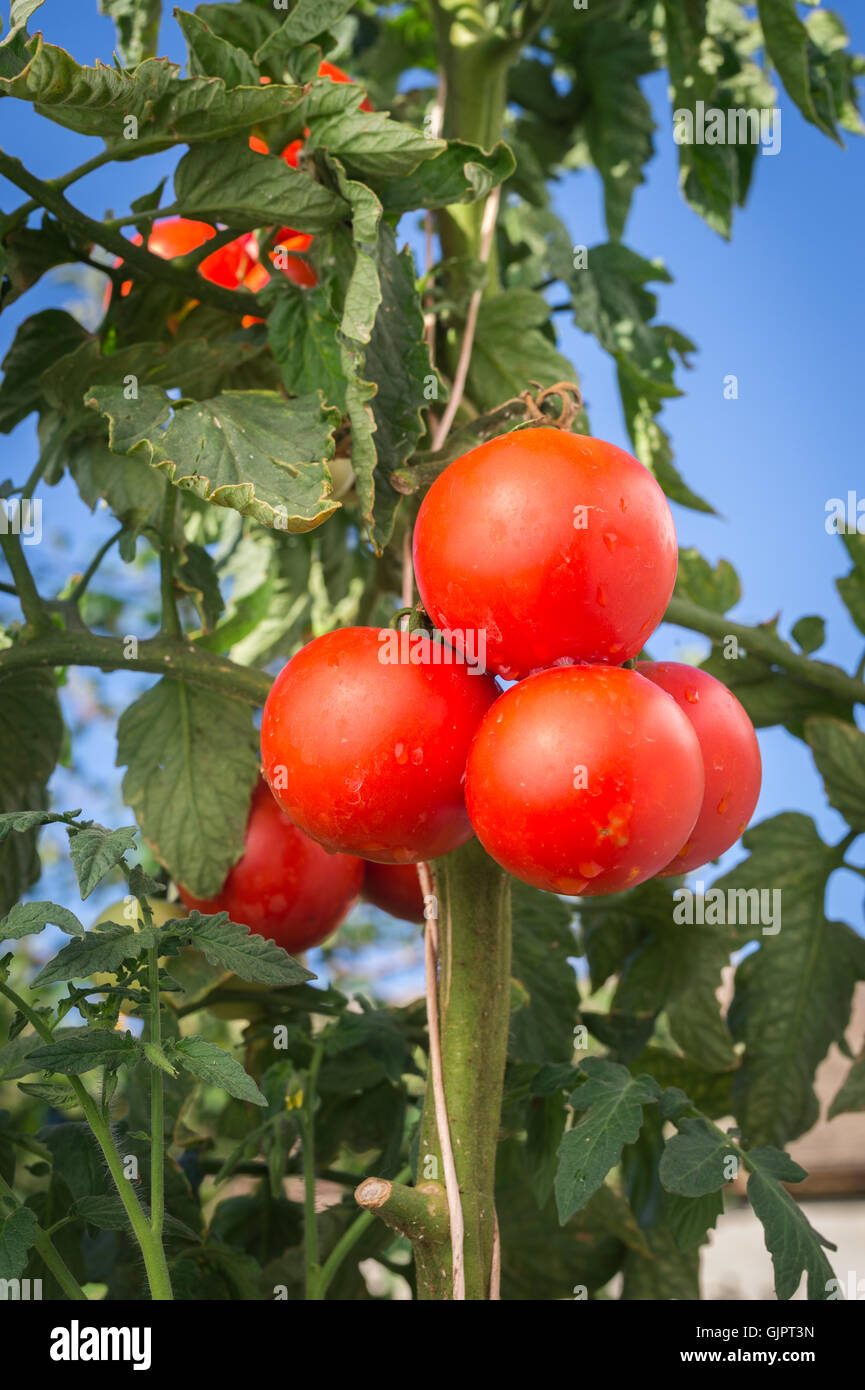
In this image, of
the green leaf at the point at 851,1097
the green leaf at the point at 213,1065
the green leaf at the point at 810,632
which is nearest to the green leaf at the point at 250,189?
the green leaf at the point at 213,1065

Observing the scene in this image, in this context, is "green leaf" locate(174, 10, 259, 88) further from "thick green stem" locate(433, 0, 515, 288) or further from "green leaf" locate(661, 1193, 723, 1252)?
"green leaf" locate(661, 1193, 723, 1252)

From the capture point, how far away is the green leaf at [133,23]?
820 mm

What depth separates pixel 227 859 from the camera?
0.73 metres

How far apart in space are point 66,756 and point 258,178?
0.54m

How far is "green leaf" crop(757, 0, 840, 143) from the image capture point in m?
0.79

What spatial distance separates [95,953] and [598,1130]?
24cm

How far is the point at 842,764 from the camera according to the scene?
0.90 metres

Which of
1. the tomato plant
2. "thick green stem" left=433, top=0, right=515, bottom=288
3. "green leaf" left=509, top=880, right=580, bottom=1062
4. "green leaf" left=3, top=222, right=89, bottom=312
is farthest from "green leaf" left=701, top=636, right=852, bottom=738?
"green leaf" left=3, top=222, right=89, bottom=312

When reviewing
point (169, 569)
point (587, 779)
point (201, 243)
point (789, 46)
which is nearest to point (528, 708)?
point (587, 779)

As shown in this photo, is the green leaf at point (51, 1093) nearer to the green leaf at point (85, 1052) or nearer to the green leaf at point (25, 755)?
the green leaf at point (85, 1052)

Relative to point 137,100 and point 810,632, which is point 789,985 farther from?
point 137,100

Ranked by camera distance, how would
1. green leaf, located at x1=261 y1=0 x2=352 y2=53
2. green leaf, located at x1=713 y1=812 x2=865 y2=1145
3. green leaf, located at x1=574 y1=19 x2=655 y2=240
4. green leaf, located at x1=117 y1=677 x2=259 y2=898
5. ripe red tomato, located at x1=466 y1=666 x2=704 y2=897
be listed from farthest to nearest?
green leaf, located at x1=574 y1=19 x2=655 y2=240, green leaf, located at x1=713 y1=812 x2=865 y2=1145, green leaf, located at x1=117 y1=677 x2=259 y2=898, green leaf, located at x1=261 y1=0 x2=352 y2=53, ripe red tomato, located at x1=466 y1=666 x2=704 y2=897

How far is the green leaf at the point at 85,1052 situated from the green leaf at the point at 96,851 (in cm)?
7

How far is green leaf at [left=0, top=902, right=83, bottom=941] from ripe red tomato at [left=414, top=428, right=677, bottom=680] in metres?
0.20
